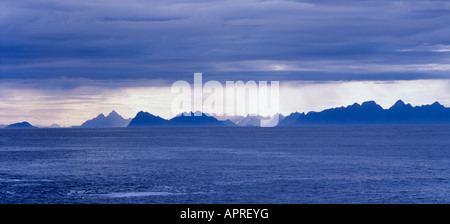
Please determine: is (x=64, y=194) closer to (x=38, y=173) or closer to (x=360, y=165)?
(x=38, y=173)

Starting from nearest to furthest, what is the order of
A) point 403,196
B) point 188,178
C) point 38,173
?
point 403,196
point 188,178
point 38,173

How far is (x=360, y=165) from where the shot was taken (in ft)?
323

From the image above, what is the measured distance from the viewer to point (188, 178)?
251 feet

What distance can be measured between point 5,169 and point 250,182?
5240 cm

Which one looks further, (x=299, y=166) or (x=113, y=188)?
(x=299, y=166)

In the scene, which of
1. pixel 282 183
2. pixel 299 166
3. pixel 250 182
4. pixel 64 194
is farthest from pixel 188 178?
pixel 299 166
